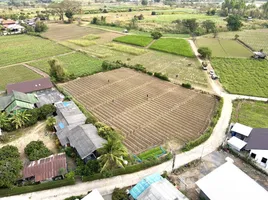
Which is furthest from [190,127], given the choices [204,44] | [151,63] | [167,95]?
[204,44]

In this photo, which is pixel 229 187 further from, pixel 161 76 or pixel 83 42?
pixel 83 42

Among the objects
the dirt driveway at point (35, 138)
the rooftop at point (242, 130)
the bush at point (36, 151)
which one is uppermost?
the rooftop at point (242, 130)

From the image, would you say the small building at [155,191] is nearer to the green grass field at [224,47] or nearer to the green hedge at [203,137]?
the green hedge at [203,137]

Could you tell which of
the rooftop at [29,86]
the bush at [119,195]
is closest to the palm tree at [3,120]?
the rooftop at [29,86]

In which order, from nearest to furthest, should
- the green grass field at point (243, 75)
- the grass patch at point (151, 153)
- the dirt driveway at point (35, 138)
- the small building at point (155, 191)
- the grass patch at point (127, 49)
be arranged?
the small building at point (155, 191) < the grass patch at point (151, 153) < the dirt driveway at point (35, 138) < the green grass field at point (243, 75) < the grass patch at point (127, 49)

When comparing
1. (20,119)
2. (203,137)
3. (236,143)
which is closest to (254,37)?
(236,143)

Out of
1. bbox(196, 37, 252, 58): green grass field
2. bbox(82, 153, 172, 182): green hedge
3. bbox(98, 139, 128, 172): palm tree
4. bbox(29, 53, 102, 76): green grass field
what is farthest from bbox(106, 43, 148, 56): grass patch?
bbox(98, 139, 128, 172): palm tree

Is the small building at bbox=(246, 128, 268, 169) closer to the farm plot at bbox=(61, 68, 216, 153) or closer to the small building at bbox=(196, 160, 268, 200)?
the small building at bbox=(196, 160, 268, 200)
